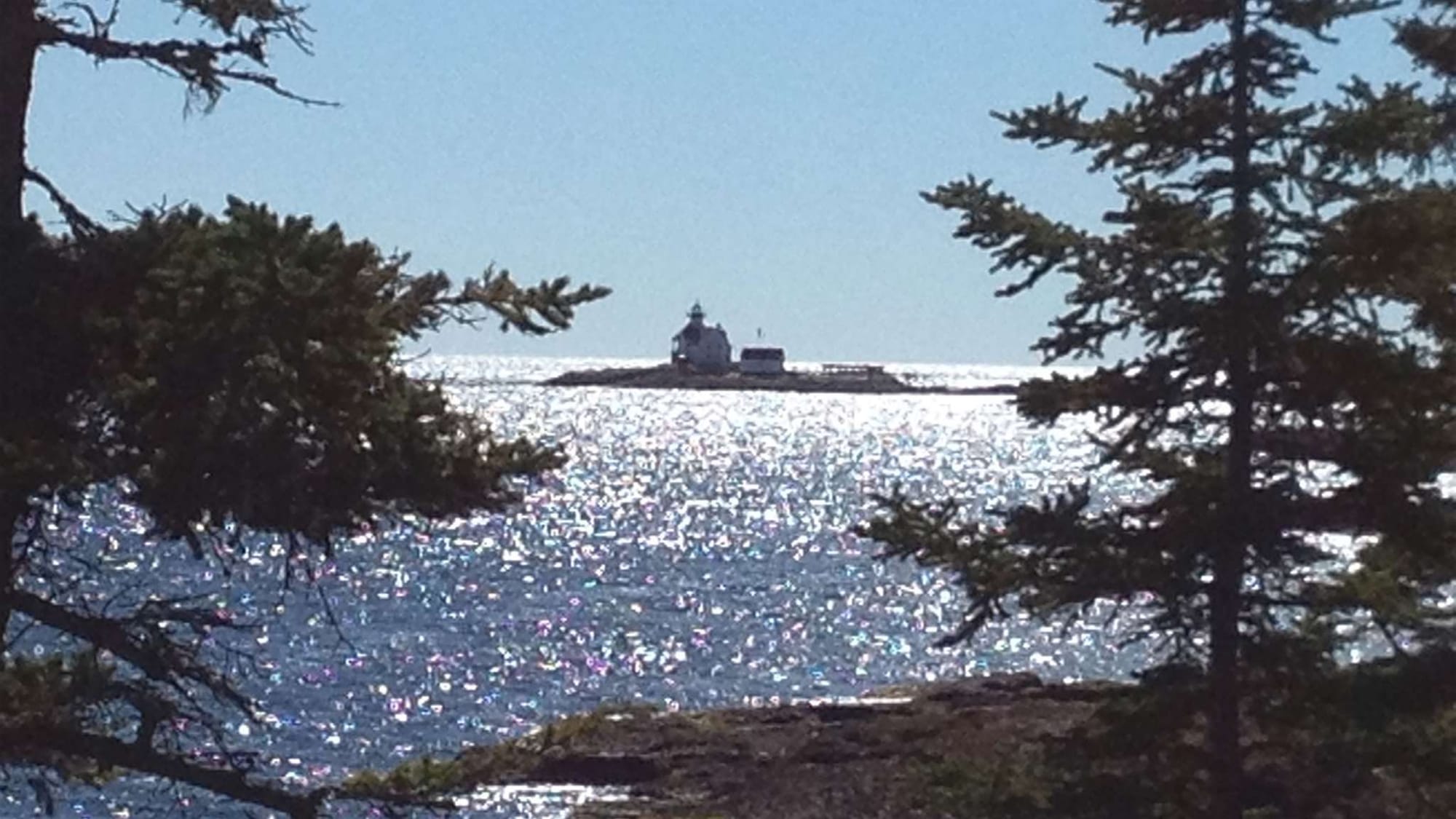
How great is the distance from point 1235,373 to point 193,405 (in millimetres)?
7373

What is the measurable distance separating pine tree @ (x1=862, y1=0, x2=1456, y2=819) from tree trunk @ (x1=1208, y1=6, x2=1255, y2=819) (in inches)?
0.6

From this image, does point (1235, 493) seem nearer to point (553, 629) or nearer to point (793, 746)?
point (793, 746)

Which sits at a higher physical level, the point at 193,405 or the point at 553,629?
the point at 193,405

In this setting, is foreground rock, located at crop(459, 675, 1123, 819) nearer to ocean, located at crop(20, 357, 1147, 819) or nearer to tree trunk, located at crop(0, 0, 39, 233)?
ocean, located at crop(20, 357, 1147, 819)

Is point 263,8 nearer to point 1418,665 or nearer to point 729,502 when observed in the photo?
point 1418,665

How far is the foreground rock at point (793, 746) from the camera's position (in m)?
25.1

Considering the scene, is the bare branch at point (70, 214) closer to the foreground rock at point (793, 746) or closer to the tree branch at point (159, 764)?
the tree branch at point (159, 764)

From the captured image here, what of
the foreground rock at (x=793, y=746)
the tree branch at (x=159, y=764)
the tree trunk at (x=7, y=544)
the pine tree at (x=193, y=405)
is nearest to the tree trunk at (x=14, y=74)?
the pine tree at (x=193, y=405)

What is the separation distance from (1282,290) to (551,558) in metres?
73.6

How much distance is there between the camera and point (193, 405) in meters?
7.73

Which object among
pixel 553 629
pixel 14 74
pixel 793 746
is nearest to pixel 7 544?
pixel 14 74

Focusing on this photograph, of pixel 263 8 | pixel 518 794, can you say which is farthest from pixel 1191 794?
pixel 518 794

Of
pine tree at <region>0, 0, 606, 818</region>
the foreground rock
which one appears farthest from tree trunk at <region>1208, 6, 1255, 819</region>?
the foreground rock

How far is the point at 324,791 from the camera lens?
8.98 metres
